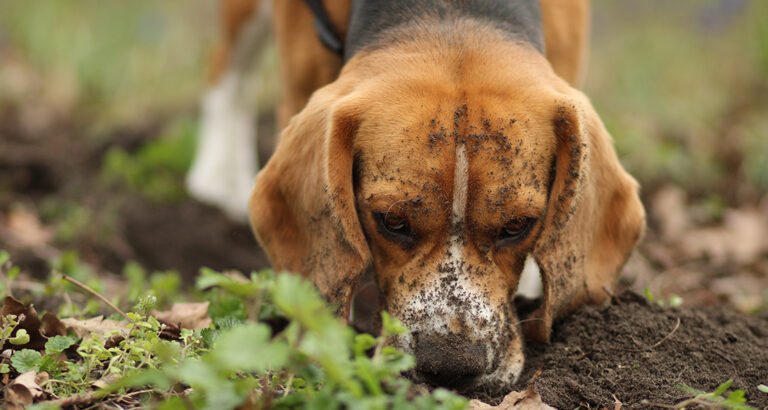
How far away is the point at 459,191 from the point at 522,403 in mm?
797

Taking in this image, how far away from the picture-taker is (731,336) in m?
2.91

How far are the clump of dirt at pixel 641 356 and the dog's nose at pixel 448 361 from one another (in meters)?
0.20

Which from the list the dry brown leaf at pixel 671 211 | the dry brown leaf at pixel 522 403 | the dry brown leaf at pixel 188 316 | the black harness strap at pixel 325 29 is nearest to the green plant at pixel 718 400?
the dry brown leaf at pixel 522 403

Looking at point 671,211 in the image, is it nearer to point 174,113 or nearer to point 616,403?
point 616,403

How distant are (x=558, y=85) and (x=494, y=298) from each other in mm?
987

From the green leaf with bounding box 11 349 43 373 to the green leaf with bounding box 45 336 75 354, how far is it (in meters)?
0.06

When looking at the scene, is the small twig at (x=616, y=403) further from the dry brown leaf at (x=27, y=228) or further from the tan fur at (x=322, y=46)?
the dry brown leaf at (x=27, y=228)

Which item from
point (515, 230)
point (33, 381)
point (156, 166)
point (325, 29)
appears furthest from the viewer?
point (156, 166)

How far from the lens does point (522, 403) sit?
236 cm

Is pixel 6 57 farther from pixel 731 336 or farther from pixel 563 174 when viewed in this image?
pixel 731 336

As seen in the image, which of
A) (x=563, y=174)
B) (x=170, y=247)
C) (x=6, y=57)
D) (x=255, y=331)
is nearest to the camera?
(x=255, y=331)

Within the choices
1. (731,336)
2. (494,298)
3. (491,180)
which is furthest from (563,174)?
(731,336)

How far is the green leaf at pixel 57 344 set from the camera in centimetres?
238

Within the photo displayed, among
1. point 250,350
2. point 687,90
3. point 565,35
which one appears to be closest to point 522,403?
point 250,350
